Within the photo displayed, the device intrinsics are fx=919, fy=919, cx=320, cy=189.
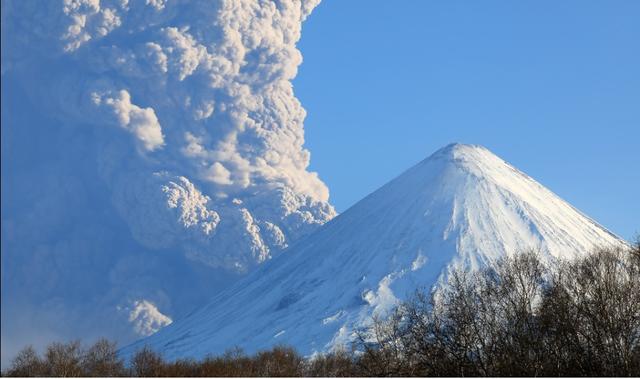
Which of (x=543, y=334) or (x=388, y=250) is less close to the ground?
(x=388, y=250)

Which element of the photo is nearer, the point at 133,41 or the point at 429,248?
the point at 429,248

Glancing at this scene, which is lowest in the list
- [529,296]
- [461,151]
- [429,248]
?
[529,296]

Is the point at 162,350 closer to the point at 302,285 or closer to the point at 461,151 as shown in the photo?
the point at 302,285

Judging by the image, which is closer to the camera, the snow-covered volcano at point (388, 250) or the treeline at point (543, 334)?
the treeline at point (543, 334)

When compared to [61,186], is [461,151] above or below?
below

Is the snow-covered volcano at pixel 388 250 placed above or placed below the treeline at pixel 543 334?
above

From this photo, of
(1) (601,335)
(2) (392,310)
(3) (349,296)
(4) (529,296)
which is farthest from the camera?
(3) (349,296)

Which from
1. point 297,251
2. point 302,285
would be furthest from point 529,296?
point 297,251

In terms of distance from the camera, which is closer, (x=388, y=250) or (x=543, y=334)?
(x=543, y=334)
